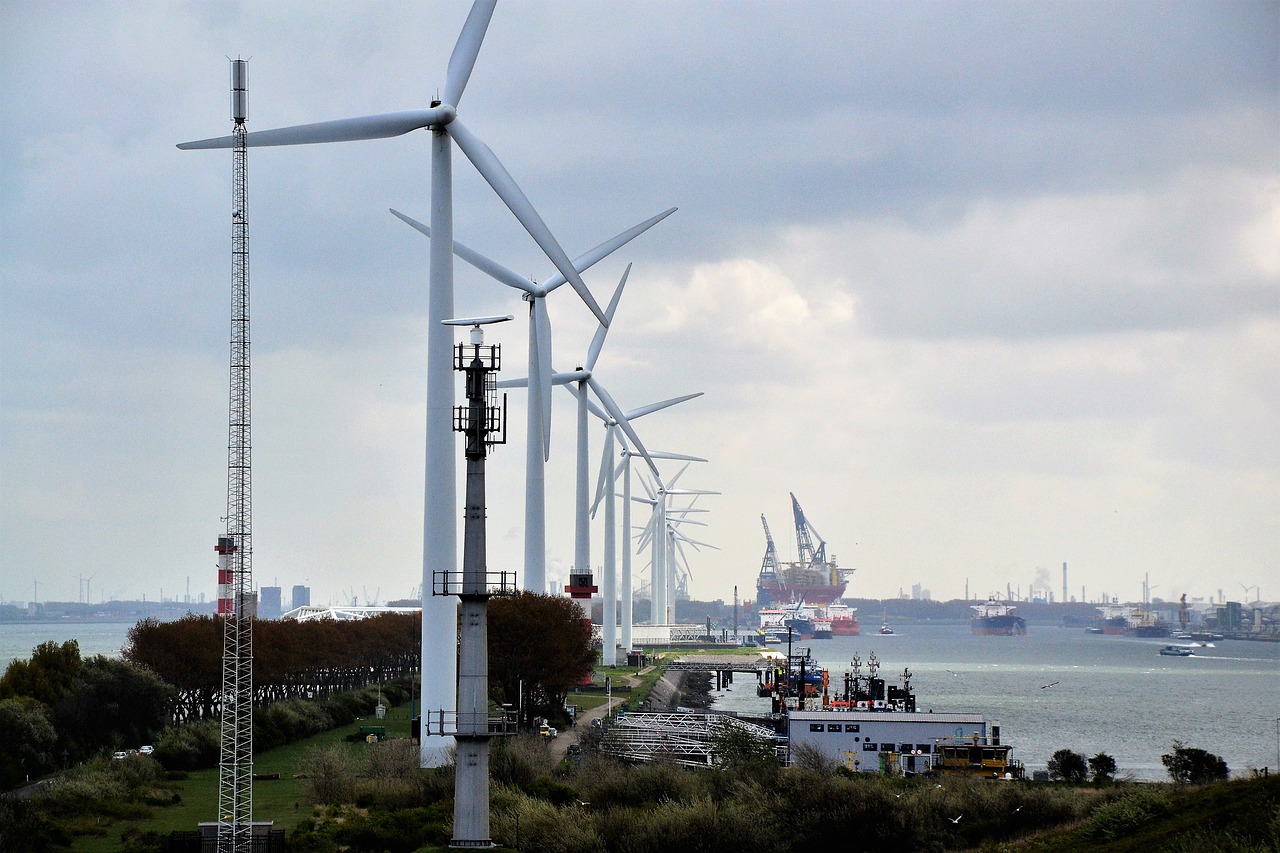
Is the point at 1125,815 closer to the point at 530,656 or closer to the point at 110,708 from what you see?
the point at 530,656

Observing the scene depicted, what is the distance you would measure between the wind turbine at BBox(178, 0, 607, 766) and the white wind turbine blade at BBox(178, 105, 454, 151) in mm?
44

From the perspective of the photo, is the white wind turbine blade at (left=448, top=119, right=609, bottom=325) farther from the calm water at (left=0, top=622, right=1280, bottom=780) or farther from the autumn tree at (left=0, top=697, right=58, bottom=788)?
the calm water at (left=0, top=622, right=1280, bottom=780)

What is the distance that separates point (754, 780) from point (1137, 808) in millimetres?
17761

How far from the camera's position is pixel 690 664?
193250 mm

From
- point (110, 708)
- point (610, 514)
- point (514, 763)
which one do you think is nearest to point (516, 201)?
point (514, 763)

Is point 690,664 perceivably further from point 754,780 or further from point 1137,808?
point 1137,808

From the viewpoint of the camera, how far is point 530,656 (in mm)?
94812

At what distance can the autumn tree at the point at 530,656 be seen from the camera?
94062 mm

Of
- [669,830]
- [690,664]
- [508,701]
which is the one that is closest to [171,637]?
[508,701]

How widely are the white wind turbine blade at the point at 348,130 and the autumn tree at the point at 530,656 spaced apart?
114 ft

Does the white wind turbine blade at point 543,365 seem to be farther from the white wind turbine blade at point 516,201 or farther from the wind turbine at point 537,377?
the white wind turbine blade at point 516,201

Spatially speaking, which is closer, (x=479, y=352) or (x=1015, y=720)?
(x=479, y=352)

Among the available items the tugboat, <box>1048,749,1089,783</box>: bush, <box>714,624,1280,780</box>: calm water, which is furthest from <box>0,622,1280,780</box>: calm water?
the tugboat

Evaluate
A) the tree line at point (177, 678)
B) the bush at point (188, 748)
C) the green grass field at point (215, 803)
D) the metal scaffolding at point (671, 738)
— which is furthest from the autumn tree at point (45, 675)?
the metal scaffolding at point (671, 738)
